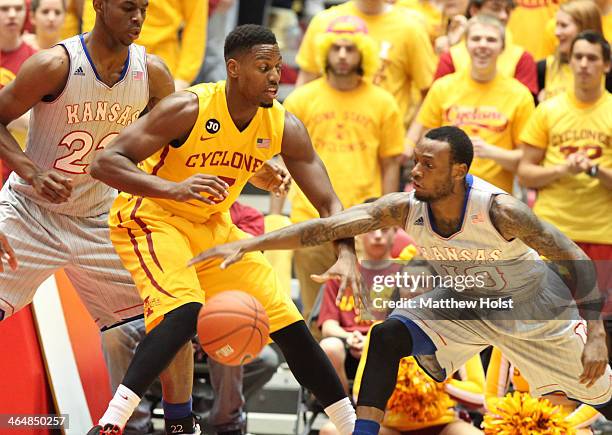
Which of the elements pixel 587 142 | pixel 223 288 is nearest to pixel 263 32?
pixel 223 288

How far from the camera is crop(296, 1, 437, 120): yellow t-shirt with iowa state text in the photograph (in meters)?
8.82

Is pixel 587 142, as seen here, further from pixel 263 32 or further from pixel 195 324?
pixel 195 324

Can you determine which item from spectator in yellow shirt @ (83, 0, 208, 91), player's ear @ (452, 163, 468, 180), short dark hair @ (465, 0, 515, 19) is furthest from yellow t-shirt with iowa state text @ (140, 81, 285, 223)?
short dark hair @ (465, 0, 515, 19)

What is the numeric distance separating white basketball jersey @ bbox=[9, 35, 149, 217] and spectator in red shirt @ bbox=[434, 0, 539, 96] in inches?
128

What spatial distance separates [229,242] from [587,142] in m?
3.05

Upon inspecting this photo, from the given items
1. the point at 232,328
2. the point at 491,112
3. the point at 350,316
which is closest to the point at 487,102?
the point at 491,112

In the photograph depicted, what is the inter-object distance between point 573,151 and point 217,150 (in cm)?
306

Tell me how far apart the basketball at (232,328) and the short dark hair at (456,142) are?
3.94 feet

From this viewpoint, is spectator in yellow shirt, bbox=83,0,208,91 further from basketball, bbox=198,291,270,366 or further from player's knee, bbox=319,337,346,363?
basketball, bbox=198,291,270,366

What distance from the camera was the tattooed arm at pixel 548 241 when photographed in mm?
5590

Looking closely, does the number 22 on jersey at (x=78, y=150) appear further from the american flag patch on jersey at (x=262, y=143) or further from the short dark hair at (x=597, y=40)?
the short dark hair at (x=597, y=40)

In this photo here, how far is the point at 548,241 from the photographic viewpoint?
5602 mm

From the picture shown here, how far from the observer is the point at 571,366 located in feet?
19.4

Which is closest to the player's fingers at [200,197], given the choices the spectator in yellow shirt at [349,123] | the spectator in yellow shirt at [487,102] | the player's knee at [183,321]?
the player's knee at [183,321]
